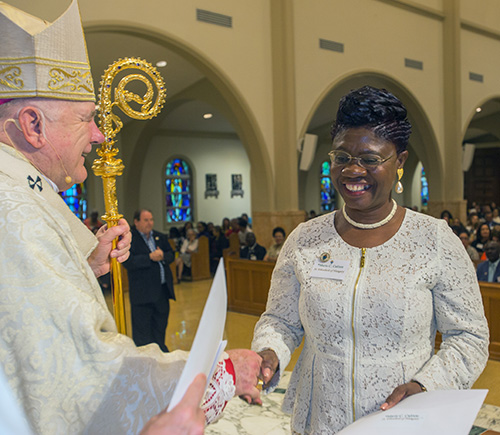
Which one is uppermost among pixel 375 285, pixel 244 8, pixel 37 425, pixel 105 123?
pixel 244 8

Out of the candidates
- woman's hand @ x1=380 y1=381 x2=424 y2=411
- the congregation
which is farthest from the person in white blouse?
the congregation

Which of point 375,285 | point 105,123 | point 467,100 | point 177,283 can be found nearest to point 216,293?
point 375,285

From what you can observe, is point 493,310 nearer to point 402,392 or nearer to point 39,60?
point 402,392

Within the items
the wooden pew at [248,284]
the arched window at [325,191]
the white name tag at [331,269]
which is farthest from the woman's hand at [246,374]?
the arched window at [325,191]

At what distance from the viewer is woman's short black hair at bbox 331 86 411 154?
1.65m

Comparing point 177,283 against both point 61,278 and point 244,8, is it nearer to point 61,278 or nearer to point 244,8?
point 244,8

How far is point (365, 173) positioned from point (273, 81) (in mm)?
7901

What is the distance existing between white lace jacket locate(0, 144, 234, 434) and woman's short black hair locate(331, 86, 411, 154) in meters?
1.00

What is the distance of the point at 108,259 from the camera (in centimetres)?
194

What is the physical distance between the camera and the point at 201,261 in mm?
10797

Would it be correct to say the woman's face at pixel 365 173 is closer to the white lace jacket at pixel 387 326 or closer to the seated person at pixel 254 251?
the white lace jacket at pixel 387 326

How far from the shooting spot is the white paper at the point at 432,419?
4.30 ft

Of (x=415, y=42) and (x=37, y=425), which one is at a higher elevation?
(x=415, y=42)

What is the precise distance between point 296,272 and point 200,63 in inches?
284
